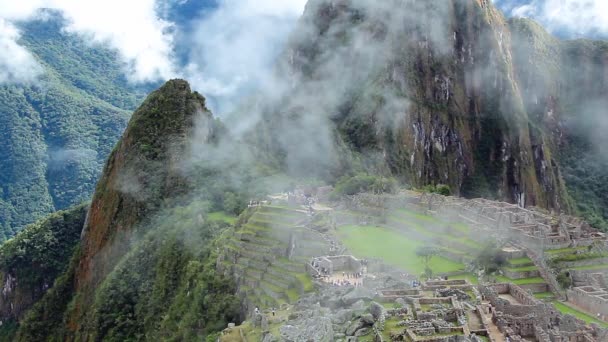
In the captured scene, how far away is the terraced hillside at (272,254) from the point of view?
37656mm

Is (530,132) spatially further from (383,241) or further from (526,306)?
(526,306)

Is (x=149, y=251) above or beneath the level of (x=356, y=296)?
beneath

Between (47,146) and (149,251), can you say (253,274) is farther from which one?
(47,146)

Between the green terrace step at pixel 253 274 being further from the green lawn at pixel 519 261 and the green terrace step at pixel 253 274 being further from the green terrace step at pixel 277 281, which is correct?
the green lawn at pixel 519 261

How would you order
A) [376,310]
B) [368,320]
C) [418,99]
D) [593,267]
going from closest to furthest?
[368,320] < [376,310] < [593,267] < [418,99]

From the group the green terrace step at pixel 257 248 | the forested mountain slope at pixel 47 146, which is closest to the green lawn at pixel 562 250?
the green terrace step at pixel 257 248

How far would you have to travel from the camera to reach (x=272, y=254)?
1694 inches

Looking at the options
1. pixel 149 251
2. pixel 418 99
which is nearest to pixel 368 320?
pixel 149 251

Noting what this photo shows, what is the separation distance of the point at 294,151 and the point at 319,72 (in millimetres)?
34786

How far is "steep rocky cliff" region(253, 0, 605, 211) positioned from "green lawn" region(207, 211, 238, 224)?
41.0 metres

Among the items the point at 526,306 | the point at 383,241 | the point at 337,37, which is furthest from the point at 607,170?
the point at 526,306

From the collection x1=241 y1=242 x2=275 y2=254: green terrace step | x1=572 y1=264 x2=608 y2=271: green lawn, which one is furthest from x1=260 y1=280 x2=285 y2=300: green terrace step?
x1=572 y1=264 x2=608 y2=271: green lawn

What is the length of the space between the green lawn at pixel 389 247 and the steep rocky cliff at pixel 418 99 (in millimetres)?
58183

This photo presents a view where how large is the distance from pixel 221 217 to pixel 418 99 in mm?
83560
